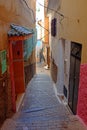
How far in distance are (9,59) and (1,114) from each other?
4.62ft

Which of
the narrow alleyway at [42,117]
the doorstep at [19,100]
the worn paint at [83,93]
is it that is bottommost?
A: the narrow alleyway at [42,117]

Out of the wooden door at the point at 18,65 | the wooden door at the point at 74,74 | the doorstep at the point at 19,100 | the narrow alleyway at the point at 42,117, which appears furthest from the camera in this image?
the wooden door at the point at 18,65

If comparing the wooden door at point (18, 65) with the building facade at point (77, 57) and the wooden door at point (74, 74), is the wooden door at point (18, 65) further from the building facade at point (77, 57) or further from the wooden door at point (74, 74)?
the wooden door at point (74, 74)

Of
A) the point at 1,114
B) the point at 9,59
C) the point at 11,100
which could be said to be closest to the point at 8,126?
the point at 1,114

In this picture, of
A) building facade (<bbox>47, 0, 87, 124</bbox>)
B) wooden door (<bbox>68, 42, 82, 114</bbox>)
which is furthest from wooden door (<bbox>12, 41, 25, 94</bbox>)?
wooden door (<bbox>68, 42, 82, 114</bbox>)

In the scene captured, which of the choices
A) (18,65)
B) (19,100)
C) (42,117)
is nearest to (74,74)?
(42,117)

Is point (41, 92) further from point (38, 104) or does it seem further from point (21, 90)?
point (38, 104)

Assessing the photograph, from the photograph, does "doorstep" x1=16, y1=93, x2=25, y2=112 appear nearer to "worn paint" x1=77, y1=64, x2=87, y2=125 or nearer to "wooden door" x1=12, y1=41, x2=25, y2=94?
"wooden door" x1=12, y1=41, x2=25, y2=94

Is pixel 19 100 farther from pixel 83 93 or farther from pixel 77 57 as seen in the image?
pixel 83 93

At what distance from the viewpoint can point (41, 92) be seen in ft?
28.1

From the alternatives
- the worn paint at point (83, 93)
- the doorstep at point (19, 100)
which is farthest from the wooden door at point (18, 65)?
the worn paint at point (83, 93)

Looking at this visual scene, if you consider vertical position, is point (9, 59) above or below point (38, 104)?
above

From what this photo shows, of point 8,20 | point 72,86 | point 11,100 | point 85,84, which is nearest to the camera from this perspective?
point 85,84

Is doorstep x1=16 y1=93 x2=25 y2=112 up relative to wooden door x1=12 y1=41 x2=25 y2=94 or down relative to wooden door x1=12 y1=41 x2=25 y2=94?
down
